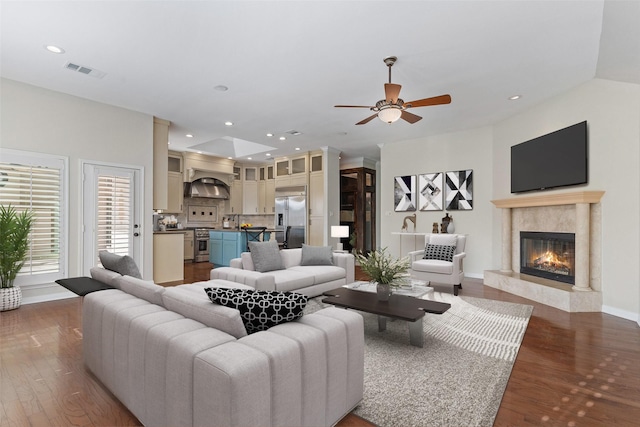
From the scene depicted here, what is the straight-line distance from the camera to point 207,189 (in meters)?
8.89

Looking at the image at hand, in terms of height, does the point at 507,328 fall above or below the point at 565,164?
below

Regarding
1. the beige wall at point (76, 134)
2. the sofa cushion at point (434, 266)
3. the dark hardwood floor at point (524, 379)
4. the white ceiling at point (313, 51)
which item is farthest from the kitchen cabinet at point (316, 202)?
the dark hardwood floor at point (524, 379)

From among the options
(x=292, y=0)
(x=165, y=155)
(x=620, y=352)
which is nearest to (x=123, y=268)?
(x=292, y=0)

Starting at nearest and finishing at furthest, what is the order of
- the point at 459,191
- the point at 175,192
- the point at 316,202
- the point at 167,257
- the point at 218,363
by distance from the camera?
the point at 218,363 → the point at 167,257 → the point at 459,191 → the point at 316,202 → the point at 175,192

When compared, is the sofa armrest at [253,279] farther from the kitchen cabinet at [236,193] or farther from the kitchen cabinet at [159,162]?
the kitchen cabinet at [236,193]

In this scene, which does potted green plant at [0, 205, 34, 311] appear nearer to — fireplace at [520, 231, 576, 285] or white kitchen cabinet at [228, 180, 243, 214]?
white kitchen cabinet at [228, 180, 243, 214]

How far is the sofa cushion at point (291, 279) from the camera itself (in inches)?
155

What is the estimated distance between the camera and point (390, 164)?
7.36 metres

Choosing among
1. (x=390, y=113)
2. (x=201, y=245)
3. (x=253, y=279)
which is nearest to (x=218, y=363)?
(x=253, y=279)

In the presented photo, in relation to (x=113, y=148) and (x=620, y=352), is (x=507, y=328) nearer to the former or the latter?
→ (x=620, y=352)

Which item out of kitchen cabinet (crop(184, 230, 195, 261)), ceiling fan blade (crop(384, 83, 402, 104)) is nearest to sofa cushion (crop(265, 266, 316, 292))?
ceiling fan blade (crop(384, 83, 402, 104))

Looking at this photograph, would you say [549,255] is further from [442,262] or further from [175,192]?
[175,192]

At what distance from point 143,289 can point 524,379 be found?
2.78 metres

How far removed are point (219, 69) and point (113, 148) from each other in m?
2.48
